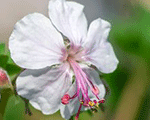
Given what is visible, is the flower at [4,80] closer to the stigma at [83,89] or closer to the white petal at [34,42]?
the white petal at [34,42]

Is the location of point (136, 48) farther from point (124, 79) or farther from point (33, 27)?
point (33, 27)

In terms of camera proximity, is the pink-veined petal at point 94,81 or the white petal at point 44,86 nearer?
the white petal at point 44,86

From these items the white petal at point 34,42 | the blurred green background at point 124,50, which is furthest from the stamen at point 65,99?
the blurred green background at point 124,50

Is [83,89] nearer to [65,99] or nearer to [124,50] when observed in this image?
[65,99]

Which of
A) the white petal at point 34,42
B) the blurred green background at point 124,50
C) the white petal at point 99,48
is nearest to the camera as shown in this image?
the white petal at point 34,42

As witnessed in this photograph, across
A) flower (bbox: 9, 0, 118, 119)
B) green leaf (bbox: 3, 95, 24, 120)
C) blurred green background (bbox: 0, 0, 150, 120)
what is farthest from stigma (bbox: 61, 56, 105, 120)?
blurred green background (bbox: 0, 0, 150, 120)

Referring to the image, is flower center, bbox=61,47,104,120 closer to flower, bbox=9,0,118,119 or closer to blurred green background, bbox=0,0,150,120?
flower, bbox=9,0,118,119

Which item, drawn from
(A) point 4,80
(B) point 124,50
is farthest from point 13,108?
(B) point 124,50
